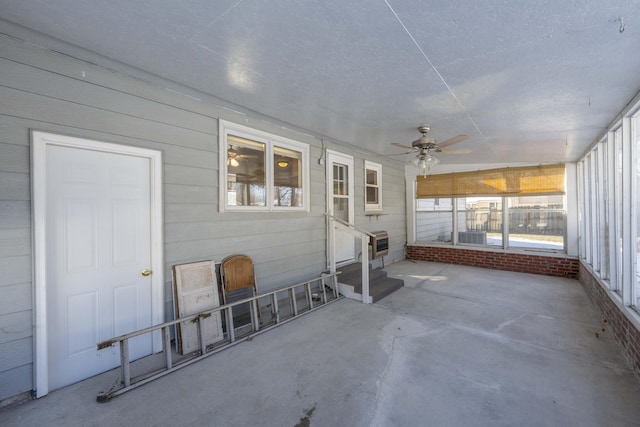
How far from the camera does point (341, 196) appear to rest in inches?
214

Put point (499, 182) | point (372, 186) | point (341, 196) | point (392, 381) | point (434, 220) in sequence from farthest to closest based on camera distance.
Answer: point (434, 220) < point (499, 182) < point (372, 186) < point (341, 196) < point (392, 381)

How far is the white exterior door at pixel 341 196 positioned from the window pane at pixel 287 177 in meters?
0.74

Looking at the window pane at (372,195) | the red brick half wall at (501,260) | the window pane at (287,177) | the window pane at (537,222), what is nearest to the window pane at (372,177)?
the window pane at (372,195)

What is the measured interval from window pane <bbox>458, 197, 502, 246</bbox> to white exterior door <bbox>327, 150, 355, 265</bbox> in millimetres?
3613

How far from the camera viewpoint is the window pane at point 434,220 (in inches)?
295

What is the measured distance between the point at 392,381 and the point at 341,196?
3607mm

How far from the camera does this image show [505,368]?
2508mm

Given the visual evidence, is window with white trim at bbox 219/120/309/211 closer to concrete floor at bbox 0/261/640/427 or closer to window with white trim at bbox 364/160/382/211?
concrete floor at bbox 0/261/640/427

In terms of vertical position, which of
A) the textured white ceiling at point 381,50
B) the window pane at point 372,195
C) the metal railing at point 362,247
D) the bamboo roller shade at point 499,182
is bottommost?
the metal railing at point 362,247

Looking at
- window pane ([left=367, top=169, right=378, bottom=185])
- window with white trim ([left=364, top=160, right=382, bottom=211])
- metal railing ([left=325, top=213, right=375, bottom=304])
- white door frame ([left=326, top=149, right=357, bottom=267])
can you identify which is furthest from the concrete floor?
window pane ([left=367, top=169, right=378, bottom=185])

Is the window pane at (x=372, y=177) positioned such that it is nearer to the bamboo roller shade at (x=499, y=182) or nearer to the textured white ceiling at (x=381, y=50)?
the bamboo roller shade at (x=499, y=182)

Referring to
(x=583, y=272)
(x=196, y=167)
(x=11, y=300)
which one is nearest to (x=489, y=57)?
(x=196, y=167)

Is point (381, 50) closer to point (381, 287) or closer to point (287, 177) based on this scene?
point (287, 177)

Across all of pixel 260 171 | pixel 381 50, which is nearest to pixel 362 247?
pixel 260 171
